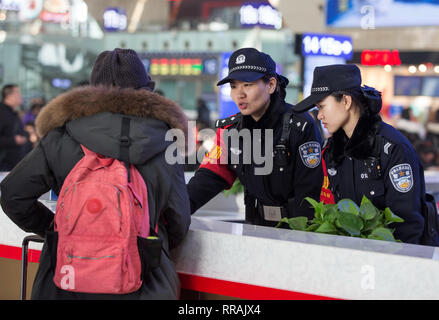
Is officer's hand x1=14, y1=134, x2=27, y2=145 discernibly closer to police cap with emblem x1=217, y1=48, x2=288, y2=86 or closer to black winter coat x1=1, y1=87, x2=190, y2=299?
police cap with emblem x1=217, y1=48, x2=288, y2=86

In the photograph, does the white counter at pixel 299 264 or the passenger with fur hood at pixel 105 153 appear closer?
Answer: the white counter at pixel 299 264

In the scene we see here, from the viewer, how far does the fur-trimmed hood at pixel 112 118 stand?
2098 mm

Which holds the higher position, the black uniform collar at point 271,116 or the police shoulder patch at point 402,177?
the black uniform collar at point 271,116

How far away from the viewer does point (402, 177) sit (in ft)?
8.87

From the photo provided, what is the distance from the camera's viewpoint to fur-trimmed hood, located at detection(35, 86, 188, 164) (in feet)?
6.88

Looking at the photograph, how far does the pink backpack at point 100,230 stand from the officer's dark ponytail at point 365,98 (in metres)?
1.17

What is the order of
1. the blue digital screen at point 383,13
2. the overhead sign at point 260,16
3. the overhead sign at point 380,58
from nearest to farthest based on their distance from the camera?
the overhead sign at point 380,58, the blue digital screen at point 383,13, the overhead sign at point 260,16

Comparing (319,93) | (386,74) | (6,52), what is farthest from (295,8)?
(6,52)

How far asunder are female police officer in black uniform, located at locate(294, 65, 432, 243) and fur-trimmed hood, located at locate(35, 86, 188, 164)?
87cm

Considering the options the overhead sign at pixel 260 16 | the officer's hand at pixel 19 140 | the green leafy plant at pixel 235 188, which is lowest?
the green leafy plant at pixel 235 188

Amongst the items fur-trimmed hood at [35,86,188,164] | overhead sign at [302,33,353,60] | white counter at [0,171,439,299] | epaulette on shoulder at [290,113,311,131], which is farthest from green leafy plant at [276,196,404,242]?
overhead sign at [302,33,353,60]

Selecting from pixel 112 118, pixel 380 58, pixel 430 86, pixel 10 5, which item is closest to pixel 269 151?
pixel 112 118

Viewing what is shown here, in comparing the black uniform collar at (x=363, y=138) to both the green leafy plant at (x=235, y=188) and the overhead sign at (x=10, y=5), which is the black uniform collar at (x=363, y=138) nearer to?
the green leafy plant at (x=235, y=188)

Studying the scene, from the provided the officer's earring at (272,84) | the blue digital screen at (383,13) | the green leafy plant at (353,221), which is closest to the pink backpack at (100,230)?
the green leafy plant at (353,221)
